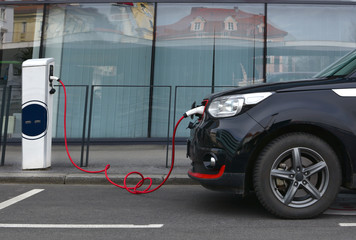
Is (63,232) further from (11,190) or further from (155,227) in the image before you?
(11,190)

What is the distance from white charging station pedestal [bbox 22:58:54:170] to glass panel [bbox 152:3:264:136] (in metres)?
3.97

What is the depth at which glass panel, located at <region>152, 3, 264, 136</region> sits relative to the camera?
10422 mm

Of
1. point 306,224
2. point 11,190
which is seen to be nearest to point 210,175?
point 306,224

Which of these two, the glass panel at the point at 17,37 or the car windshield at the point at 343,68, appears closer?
the car windshield at the point at 343,68

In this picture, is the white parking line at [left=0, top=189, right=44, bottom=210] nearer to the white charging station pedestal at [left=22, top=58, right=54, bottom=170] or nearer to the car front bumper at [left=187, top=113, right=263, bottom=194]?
the white charging station pedestal at [left=22, top=58, right=54, bottom=170]

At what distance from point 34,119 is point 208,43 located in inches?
198

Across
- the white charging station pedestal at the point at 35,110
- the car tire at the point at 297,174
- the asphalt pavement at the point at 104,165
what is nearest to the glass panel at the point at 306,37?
the asphalt pavement at the point at 104,165

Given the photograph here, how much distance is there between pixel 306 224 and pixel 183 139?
354 centimetres

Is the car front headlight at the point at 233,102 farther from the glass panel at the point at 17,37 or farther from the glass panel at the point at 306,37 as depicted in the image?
the glass panel at the point at 17,37

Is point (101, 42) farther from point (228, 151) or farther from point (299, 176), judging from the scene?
point (299, 176)

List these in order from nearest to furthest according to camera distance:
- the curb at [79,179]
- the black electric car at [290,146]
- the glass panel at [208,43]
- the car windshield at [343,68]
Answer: the black electric car at [290,146], the car windshield at [343,68], the curb at [79,179], the glass panel at [208,43]

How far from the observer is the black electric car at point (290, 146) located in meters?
4.00

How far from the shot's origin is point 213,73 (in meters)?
10.4

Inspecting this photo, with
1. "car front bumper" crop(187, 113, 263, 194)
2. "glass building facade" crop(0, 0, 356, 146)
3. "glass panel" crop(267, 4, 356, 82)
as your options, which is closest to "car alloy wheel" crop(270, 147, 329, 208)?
"car front bumper" crop(187, 113, 263, 194)
